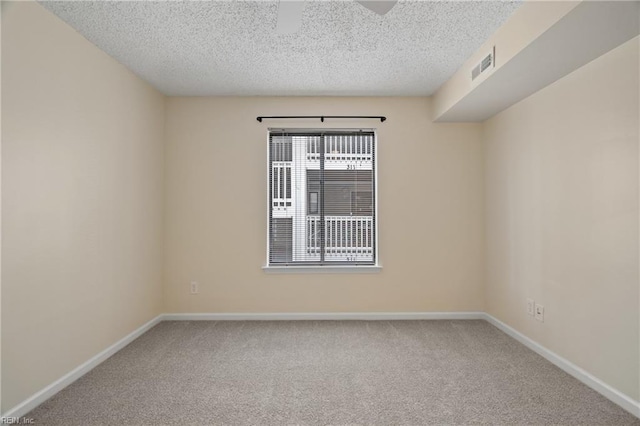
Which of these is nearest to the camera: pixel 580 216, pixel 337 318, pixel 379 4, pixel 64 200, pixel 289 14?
pixel 379 4

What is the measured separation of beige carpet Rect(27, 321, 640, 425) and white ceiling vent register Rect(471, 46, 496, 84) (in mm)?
2279

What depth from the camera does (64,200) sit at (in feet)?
8.12

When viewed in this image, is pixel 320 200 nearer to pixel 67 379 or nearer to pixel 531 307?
pixel 531 307

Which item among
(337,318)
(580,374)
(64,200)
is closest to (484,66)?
(580,374)

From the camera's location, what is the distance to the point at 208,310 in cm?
403

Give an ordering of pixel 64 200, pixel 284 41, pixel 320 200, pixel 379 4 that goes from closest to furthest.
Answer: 1. pixel 379 4
2. pixel 64 200
3. pixel 284 41
4. pixel 320 200

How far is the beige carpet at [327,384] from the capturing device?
211 cm

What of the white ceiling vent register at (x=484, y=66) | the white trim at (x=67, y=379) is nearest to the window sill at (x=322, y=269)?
the white trim at (x=67, y=379)

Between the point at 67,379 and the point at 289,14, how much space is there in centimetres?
277

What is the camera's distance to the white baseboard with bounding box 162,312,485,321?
13.1ft

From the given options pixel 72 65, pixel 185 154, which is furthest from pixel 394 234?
pixel 72 65

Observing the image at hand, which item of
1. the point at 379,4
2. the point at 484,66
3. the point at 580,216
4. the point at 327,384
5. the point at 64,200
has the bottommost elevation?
the point at 327,384

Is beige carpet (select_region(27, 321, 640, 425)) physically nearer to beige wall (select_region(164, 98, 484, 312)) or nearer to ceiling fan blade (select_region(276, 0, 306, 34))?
beige wall (select_region(164, 98, 484, 312))

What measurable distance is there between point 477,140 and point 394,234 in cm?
143
